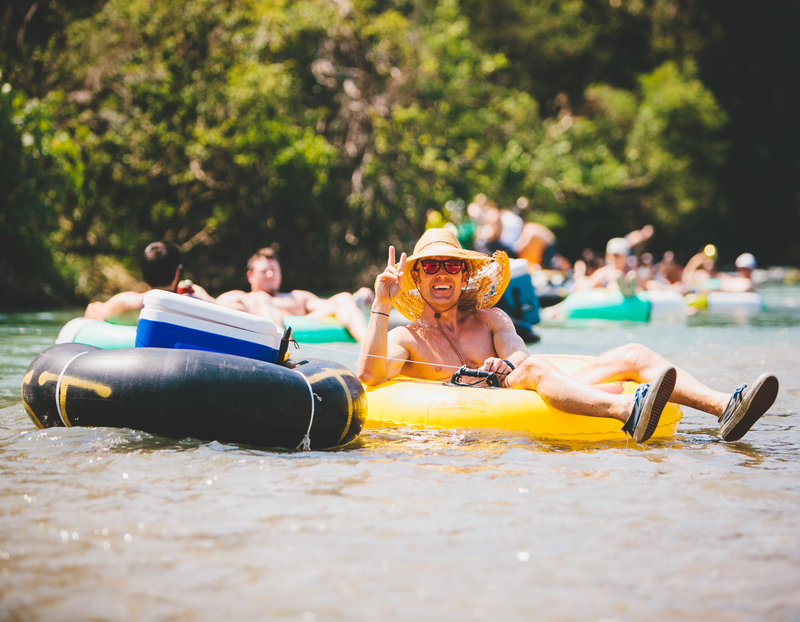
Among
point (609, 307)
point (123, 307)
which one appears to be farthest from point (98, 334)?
point (609, 307)

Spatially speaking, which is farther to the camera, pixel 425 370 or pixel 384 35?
pixel 384 35

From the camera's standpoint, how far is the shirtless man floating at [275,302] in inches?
260

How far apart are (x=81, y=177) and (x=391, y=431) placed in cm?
1004

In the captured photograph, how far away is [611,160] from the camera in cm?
2342

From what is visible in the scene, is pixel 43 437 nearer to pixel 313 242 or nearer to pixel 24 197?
pixel 24 197

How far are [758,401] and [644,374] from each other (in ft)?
1.91

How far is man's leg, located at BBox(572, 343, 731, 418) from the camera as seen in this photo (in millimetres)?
3645

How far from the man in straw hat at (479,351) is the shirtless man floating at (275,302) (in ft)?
7.83

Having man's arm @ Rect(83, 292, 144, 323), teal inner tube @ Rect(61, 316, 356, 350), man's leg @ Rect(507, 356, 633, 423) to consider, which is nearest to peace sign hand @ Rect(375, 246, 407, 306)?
man's leg @ Rect(507, 356, 633, 423)

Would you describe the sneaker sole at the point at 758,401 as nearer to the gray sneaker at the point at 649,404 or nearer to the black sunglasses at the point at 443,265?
the gray sneaker at the point at 649,404

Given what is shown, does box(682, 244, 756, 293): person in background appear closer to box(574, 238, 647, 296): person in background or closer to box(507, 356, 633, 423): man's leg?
box(574, 238, 647, 296): person in background

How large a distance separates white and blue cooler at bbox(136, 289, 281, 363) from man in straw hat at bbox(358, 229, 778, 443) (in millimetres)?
639

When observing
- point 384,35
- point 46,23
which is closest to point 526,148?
point 384,35

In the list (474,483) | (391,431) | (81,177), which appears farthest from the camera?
(81,177)
